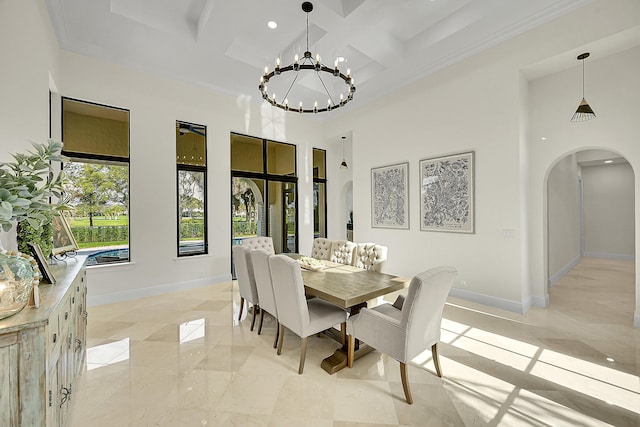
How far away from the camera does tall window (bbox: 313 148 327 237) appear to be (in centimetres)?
712

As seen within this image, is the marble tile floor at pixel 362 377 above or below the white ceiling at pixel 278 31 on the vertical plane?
below

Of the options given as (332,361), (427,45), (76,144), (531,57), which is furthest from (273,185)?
(531,57)

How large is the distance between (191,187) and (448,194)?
4703mm

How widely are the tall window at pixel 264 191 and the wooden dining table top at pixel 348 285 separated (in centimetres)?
299

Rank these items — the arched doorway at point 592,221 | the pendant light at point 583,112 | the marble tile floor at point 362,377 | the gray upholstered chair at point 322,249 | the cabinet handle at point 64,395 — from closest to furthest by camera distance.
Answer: the cabinet handle at point 64,395 < the marble tile floor at point 362,377 < the pendant light at point 583,112 < the gray upholstered chair at point 322,249 < the arched doorway at point 592,221

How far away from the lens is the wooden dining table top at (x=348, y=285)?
2.34m

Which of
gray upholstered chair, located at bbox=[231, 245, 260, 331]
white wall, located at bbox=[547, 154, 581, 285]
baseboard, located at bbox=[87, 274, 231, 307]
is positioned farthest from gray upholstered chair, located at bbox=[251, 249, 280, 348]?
white wall, located at bbox=[547, 154, 581, 285]

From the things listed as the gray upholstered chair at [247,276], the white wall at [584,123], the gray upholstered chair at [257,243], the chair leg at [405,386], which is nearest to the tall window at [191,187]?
the gray upholstered chair at [257,243]

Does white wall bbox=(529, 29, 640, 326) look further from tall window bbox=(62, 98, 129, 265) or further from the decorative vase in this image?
tall window bbox=(62, 98, 129, 265)

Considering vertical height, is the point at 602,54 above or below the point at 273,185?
above

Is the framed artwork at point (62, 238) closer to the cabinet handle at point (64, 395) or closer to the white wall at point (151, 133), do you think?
the white wall at point (151, 133)

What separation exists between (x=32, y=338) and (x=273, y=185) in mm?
5282

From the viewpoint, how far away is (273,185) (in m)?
6.32

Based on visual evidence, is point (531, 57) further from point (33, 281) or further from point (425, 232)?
point (33, 281)
